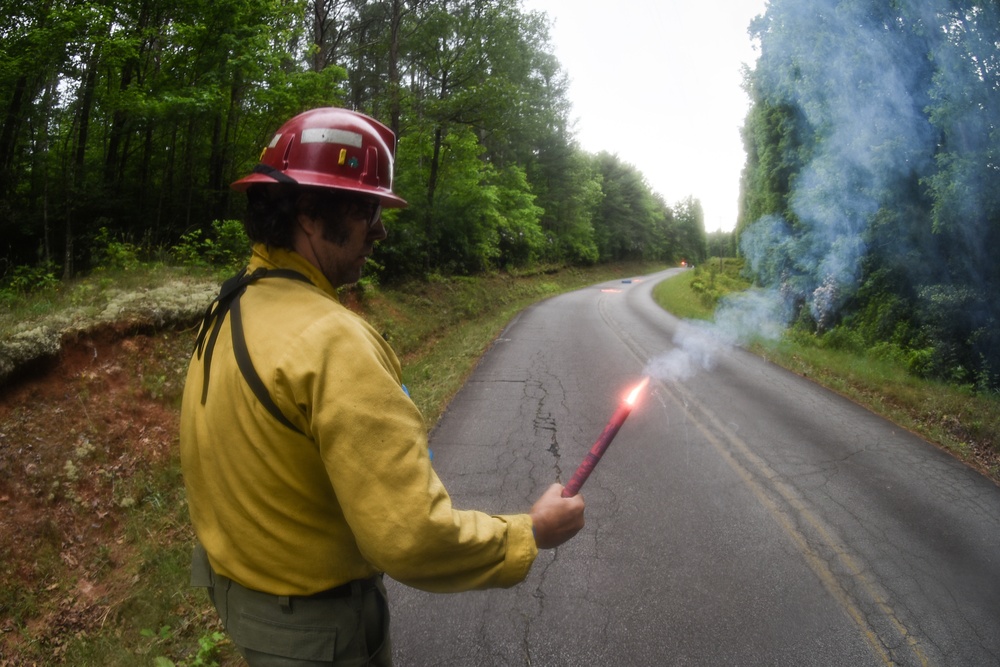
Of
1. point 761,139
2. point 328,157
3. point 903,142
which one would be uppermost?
point 761,139

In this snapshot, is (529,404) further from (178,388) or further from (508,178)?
(508,178)

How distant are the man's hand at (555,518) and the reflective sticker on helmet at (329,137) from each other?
3.57ft

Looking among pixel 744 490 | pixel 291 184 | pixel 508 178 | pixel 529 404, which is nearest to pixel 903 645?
pixel 744 490

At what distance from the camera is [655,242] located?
60.2 m

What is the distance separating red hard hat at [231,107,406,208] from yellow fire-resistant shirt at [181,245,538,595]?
21 cm

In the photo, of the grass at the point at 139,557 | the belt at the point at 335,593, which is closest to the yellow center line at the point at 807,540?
the belt at the point at 335,593

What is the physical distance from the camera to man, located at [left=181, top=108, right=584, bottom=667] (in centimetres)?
123

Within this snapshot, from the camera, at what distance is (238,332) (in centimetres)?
135

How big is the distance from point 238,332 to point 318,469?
0.37 m

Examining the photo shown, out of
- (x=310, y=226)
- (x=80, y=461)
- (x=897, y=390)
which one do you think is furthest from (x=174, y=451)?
(x=897, y=390)

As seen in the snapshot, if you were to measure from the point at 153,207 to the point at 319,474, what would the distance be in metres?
13.2

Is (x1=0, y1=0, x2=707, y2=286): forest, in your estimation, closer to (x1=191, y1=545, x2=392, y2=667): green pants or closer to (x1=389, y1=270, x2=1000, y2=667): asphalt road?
(x1=389, y1=270, x2=1000, y2=667): asphalt road

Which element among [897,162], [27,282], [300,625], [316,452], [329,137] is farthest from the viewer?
[897,162]

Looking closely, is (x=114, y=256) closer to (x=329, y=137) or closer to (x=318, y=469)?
(x=329, y=137)
